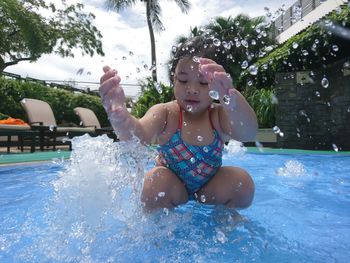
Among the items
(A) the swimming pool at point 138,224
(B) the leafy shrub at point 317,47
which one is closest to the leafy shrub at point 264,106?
(B) the leafy shrub at point 317,47

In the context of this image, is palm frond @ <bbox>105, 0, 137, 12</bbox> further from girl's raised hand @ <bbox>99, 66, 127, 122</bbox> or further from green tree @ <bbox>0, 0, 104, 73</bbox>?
girl's raised hand @ <bbox>99, 66, 127, 122</bbox>

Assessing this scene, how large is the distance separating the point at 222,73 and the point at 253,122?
47 cm

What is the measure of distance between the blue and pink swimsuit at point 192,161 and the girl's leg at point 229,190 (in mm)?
58

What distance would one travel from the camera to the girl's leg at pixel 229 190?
2.28 meters

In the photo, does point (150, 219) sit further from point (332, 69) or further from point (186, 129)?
point (332, 69)

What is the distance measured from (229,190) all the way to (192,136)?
42cm

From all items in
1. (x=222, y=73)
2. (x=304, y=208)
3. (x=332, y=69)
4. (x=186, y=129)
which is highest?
(x=332, y=69)

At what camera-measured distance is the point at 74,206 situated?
2.39 m

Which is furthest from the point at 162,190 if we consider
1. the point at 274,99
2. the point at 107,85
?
the point at 274,99

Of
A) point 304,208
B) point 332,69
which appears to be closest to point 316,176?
point 304,208

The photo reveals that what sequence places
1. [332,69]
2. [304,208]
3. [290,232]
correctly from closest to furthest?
[290,232] → [304,208] → [332,69]

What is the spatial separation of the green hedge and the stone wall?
733cm

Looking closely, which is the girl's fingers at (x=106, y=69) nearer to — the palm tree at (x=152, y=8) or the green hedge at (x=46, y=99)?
the green hedge at (x=46, y=99)

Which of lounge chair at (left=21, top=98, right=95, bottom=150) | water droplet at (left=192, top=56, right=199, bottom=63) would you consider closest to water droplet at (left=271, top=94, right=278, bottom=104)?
lounge chair at (left=21, top=98, right=95, bottom=150)
